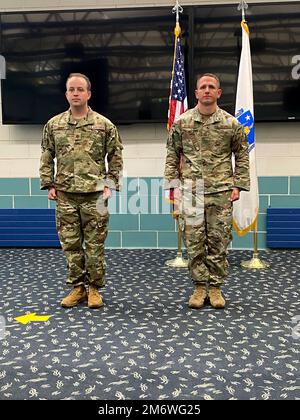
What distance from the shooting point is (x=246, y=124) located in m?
3.99

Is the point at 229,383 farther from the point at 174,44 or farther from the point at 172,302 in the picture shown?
the point at 174,44

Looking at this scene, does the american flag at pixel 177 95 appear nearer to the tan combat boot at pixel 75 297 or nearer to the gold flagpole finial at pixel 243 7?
the gold flagpole finial at pixel 243 7

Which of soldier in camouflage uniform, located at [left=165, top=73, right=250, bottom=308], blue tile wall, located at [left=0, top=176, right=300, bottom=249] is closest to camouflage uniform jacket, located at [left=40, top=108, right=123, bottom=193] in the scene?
soldier in camouflage uniform, located at [left=165, top=73, right=250, bottom=308]

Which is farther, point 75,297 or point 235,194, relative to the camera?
point 75,297

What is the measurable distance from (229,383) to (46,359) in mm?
841

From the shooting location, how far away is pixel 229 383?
204cm

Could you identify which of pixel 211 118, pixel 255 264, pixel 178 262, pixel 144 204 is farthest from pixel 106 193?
pixel 144 204

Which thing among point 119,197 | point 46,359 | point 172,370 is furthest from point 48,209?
point 172,370

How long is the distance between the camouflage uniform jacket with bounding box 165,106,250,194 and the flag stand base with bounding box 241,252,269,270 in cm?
124

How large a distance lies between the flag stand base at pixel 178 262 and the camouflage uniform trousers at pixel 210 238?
1.05m

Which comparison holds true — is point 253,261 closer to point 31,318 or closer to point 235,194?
point 235,194

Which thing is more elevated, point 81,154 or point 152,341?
point 81,154

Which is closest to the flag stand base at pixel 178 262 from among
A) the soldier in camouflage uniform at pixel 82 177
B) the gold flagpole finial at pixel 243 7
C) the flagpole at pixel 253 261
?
the flagpole at pixel 253 261

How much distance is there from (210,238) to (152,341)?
745 mm
